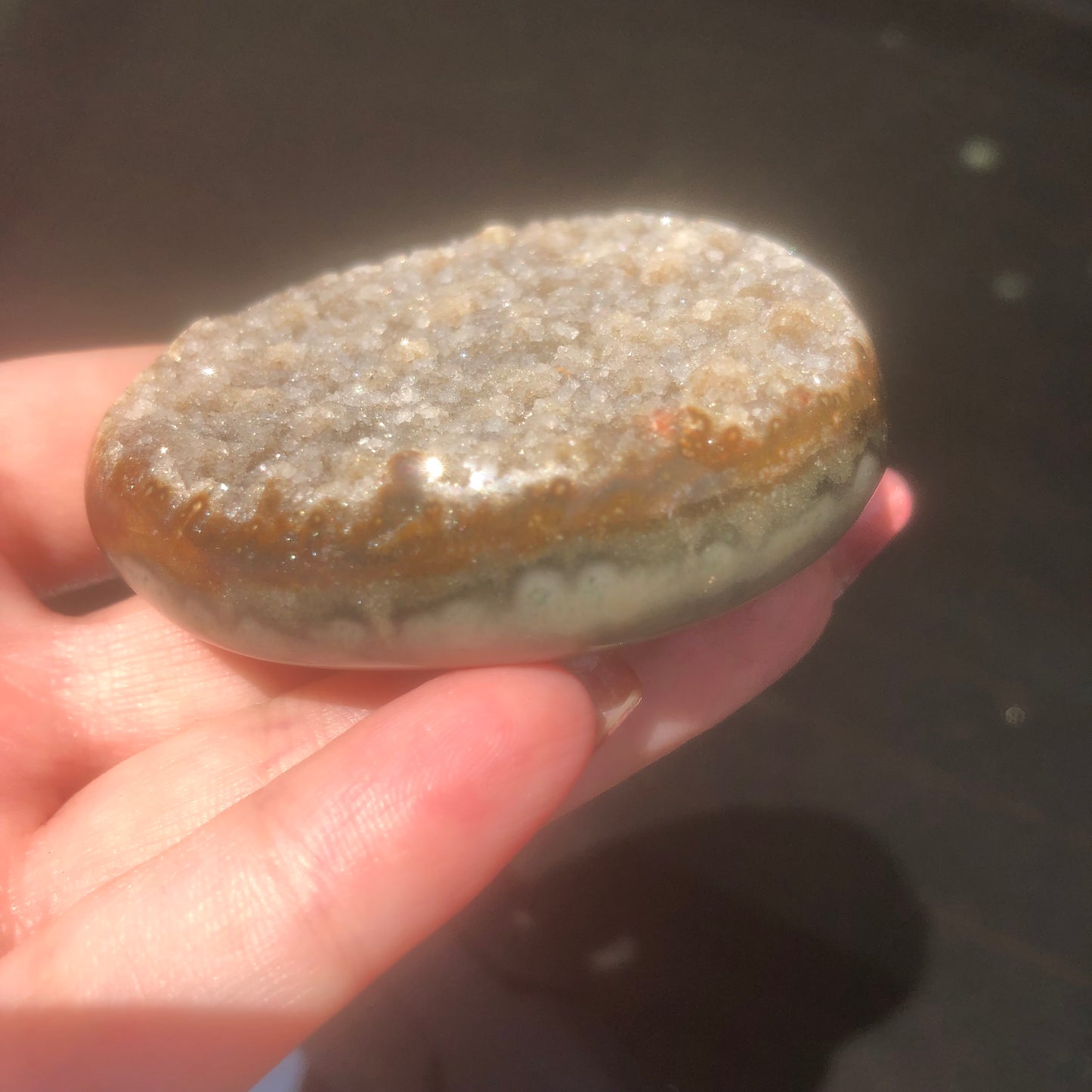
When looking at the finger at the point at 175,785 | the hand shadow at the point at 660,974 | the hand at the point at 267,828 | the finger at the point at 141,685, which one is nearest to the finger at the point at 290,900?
the hand at the point at 267,828

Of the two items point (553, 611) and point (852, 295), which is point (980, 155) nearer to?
point (852, 295)

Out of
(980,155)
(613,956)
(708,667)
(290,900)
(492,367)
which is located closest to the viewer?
(290,900)

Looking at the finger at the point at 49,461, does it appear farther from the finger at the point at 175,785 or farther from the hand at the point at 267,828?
the finger at the point at 175,785

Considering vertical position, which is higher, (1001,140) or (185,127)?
(185,127)

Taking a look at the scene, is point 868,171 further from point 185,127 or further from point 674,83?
point 185,127

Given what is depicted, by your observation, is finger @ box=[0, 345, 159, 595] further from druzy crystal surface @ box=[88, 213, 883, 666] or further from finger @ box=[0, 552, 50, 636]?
druzy crystal surface @ box=[88, 213, 883, 666]

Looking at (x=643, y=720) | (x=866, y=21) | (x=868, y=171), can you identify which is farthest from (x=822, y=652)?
(x=866, y=21)

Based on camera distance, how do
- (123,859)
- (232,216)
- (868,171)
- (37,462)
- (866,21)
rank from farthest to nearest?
(232,216) < (868,171) < (866,21) < (37,462) < (123,859)

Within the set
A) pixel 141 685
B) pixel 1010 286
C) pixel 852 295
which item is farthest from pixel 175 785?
pixel 1010 286
